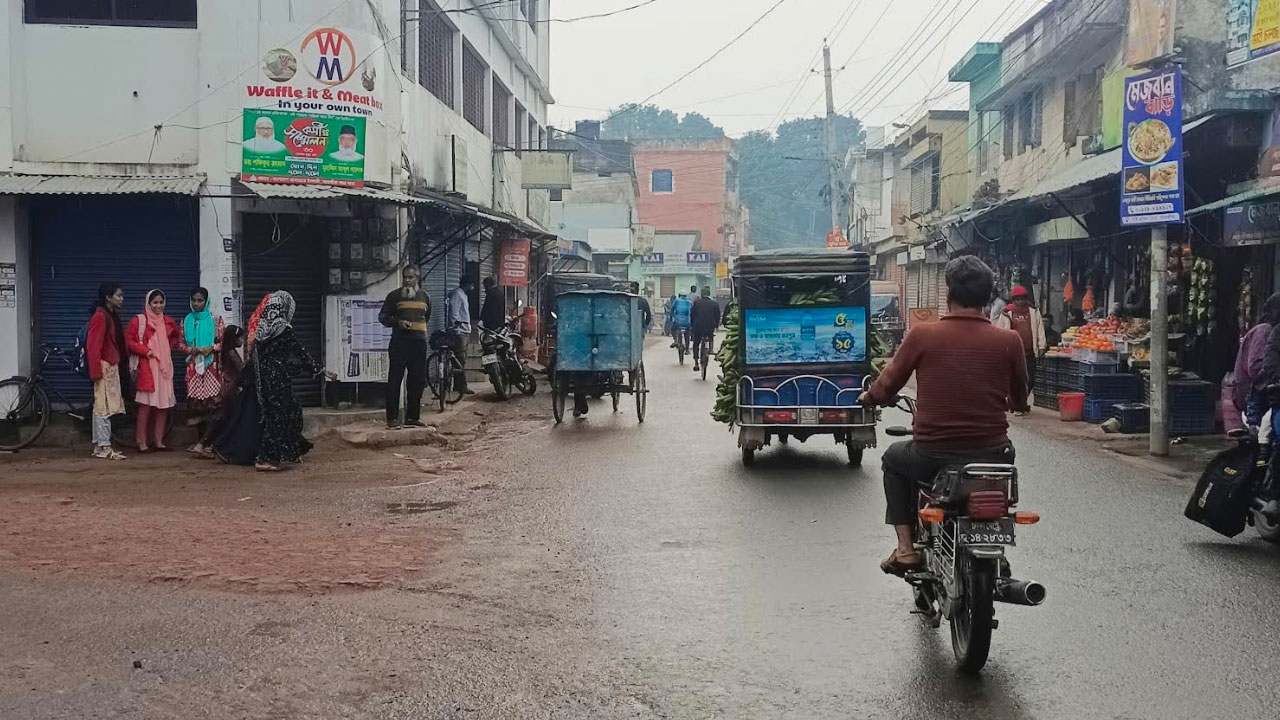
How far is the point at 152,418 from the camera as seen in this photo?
44.4ft

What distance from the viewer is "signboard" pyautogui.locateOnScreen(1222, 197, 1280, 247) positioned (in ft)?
45.3

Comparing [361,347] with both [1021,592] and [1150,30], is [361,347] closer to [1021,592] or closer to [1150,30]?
[1021,592]

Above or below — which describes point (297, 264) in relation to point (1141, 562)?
above

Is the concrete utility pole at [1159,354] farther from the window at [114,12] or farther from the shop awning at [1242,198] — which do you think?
the window at [114,12]

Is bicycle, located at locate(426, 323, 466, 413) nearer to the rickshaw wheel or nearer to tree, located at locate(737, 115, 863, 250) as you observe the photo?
the rickshaw wheel

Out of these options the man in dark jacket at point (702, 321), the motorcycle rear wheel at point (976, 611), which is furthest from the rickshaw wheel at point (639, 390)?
the motorcycle rear wheel at point (976, 611)


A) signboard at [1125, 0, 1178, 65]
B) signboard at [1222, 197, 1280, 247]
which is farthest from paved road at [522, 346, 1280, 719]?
signboard at [1125, 0, 1178, 65]

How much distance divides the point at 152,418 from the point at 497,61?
615 inches

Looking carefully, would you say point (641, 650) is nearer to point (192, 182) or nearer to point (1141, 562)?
point (1141, 562)

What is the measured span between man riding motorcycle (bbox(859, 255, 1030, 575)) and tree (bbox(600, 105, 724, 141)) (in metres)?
87.9

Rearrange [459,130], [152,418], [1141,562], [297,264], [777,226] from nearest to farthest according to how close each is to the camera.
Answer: [1141,562] < [152,418] < [297,264] < [459,130] < [777,226]

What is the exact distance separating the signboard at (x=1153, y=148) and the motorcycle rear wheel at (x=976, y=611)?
349 inches

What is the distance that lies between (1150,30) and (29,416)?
54.0 feet

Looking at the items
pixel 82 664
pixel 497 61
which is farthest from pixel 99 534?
pixel 497 61
